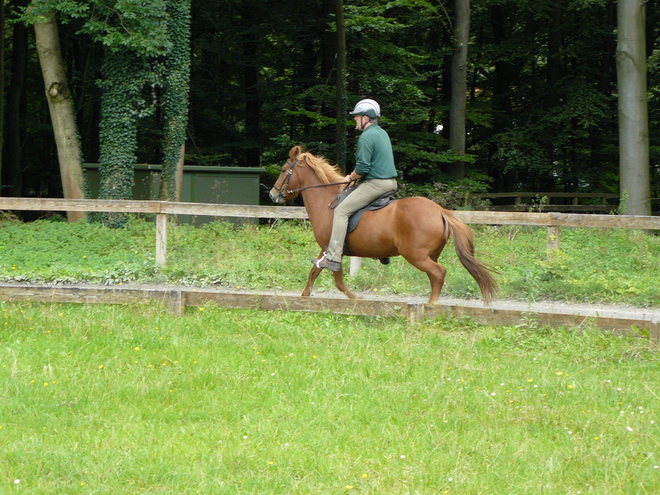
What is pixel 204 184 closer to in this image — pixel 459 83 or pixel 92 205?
pixel 459 83

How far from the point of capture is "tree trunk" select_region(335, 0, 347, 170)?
22.9 metres

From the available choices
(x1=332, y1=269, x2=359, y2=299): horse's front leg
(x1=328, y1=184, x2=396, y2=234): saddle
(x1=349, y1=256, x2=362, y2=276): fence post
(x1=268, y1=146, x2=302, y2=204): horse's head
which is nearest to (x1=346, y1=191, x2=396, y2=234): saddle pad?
(x1=328, y1=184, x2=396, y2=234): saddle

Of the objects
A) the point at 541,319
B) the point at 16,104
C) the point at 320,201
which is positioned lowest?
the point at 541,319

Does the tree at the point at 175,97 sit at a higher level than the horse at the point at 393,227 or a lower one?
higher

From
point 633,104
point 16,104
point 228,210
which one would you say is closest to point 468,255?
point 228,210

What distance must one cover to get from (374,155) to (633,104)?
1188 centimetres

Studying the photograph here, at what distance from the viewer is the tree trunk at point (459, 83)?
2573cm

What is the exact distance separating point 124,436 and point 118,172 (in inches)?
609

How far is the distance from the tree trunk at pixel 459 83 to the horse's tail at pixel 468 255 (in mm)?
17267

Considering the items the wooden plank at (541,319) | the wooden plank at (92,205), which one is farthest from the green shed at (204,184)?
the wooden plank at (541,319)

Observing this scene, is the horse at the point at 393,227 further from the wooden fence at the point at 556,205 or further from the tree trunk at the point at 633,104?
the wooden fence at the point at 556,205

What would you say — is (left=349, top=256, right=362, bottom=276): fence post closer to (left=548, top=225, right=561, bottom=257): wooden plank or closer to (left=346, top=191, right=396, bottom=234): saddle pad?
(left=346, top=191, right=396, bottom=234): saddle pad

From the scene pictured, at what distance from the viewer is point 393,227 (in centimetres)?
906

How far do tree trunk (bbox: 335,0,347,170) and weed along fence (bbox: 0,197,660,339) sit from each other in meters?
12.6
